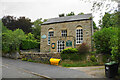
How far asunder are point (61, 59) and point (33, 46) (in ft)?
40.5

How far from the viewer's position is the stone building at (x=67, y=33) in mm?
18469

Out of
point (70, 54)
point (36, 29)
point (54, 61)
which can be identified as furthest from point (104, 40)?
point (36, 29)

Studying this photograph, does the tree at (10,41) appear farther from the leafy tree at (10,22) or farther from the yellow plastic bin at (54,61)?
the leafy tree at (10,22)

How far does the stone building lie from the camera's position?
18.5 meters

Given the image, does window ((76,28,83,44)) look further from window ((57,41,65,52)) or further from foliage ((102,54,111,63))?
foliage ((102,54,111,63))

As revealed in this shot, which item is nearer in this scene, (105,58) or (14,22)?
(105,58)

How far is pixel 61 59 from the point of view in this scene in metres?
14.1

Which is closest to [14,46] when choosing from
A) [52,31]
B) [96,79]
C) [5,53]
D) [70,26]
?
[5,53]

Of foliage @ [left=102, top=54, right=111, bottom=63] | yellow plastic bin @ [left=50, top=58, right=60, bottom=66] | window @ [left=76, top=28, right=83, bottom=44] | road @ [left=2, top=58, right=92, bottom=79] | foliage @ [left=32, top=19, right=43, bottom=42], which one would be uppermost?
foliage @ [left=32, top=19, right=43, bottom=42]

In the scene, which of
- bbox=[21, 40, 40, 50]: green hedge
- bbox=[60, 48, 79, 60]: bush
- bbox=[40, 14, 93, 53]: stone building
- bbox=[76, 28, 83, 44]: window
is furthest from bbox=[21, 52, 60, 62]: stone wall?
bbox=[76, 28, 83, 44]: window

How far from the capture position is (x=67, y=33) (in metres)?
20.3

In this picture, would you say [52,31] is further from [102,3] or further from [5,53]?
[102,3]

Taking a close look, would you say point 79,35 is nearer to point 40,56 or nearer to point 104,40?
point 104,40

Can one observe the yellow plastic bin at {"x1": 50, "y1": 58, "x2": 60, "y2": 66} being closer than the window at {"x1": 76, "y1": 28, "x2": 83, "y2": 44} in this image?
Yes
